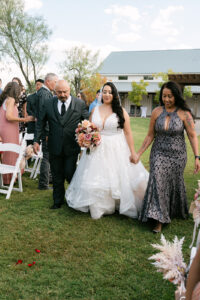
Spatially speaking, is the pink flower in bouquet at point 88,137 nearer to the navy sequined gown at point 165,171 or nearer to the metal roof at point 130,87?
the navy sequined gown at point 165,171

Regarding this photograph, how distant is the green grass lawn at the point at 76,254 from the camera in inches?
129

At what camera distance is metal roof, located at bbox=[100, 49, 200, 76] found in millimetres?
48984

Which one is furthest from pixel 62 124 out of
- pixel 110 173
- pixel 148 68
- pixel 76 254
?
pixel 148 68

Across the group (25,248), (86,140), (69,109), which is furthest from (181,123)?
(25,248)

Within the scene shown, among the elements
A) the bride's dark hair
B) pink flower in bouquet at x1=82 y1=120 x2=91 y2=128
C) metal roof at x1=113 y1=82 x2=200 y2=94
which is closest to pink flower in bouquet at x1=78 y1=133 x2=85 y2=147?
pink flower in bouquet at x1=82 y1=120 x2=91 y2=128

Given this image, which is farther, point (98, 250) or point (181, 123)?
point (181, 123)

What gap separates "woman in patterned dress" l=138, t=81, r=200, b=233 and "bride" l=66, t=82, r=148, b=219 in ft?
1.38

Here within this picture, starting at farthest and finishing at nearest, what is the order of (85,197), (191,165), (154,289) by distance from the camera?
1. (191,165)
2. (85,197)
3. (154,289)

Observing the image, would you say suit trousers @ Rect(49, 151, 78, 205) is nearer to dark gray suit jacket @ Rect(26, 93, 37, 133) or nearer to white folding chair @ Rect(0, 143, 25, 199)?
white folding chair @ Rect(0, 143, 25, 199)

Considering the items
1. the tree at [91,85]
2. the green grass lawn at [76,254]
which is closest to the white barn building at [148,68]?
the tree at [91,85]

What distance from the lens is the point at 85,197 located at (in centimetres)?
530

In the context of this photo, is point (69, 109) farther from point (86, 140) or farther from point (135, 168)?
point (135, 168)

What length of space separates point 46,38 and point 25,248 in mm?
37479

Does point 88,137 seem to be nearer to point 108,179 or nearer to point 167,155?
point 108,179
